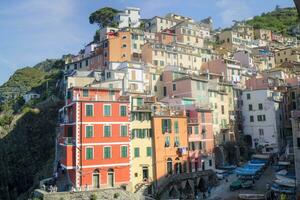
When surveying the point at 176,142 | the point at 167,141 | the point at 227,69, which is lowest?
the point at 176,142

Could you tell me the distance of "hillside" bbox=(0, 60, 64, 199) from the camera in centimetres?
5791

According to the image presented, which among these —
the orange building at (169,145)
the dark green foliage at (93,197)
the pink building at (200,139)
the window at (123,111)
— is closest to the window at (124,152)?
the window at (123,111)

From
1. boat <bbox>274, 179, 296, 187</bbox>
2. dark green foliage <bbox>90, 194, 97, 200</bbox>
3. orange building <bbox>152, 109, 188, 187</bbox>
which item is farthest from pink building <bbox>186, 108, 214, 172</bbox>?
dark green foliage <bbox>90, 194, 97, 200</bbox>

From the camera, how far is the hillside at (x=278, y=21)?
417ft

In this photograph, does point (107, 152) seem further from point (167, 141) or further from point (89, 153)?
point (167, 141)

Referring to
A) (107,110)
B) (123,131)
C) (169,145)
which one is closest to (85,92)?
(107,110)

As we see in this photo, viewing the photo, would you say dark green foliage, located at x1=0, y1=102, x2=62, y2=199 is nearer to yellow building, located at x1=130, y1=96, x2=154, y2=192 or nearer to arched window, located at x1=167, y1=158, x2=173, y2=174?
yellow building, located at x1=130, y1=96, x2=154, y2=192

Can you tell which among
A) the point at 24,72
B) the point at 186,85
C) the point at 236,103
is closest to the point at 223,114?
the point at 236,103

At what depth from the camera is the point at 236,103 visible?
60406 mm

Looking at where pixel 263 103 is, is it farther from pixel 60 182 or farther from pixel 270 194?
pixel 60 182

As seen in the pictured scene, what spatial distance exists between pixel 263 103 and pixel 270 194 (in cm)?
2307

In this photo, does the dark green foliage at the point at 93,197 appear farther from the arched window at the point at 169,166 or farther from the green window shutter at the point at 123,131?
the arched window at the point at 169,166

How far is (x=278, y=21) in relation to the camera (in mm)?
135500

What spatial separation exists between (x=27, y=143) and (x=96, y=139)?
29758 millimetres
